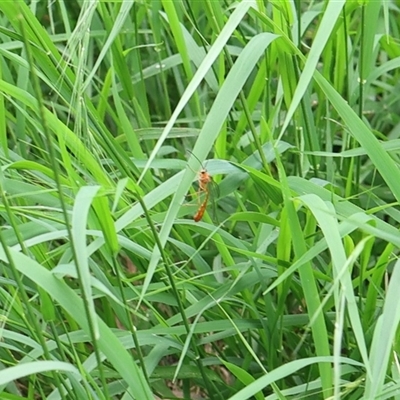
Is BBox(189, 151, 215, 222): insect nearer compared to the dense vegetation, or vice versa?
the dense vegetation

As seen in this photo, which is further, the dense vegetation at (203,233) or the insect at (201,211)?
the insect at (201,211)

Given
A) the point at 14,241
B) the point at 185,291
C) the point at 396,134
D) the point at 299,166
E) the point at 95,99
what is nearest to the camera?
the point at 14,241

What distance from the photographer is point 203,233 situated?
2.99 ft

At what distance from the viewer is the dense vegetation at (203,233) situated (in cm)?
66

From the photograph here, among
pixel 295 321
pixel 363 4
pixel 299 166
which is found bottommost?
pixel 295 321

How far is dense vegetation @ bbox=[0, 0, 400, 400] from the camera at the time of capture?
0.66m

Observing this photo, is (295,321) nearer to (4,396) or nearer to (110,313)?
(110,313)

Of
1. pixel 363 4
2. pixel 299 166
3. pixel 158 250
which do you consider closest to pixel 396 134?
pixel 299 166

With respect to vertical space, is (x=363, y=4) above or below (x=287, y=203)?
above

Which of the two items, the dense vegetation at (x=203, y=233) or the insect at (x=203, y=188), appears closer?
the dense vegetation at (x=203, y=233)

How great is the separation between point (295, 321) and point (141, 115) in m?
0.42

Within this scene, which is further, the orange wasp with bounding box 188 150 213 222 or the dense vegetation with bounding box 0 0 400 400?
the orange wasp with bounding box 188 150 213 222

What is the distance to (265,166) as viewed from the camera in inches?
34.2

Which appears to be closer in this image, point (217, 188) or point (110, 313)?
point (217, 188)
